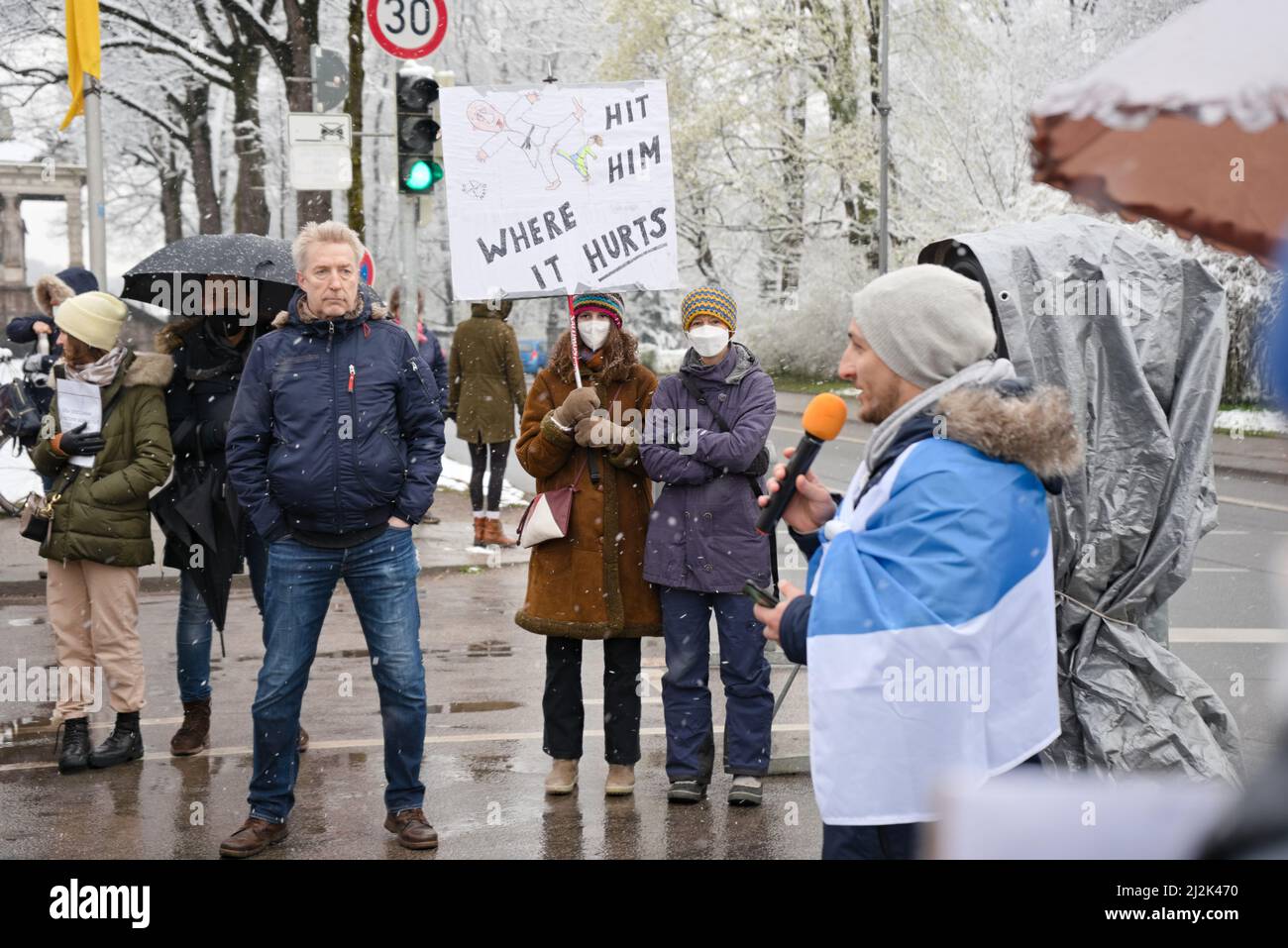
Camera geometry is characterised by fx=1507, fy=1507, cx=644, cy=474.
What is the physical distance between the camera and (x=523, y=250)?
6273mm

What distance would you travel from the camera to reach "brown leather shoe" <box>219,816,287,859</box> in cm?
504

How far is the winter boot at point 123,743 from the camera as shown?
6.27 meters

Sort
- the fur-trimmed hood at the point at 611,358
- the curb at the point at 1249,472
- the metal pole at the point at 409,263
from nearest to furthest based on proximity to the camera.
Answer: the fur-trimmed hood at the point at 611,358, the metal pole at the point at 409,263, the curb at the point at 1249,472

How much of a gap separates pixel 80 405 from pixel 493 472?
6578 millimetres

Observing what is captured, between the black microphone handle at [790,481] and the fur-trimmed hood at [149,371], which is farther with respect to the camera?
the fur-trimmed hood at [149,371]

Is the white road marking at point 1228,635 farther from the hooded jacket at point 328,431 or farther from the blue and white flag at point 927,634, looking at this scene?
the blue and white flag at point 927,634

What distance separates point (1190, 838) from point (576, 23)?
34.8 metres

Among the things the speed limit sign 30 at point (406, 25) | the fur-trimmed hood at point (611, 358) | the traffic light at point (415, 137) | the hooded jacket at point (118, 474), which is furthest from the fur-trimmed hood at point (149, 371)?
the speed limit sign 30 at point (406, 25)

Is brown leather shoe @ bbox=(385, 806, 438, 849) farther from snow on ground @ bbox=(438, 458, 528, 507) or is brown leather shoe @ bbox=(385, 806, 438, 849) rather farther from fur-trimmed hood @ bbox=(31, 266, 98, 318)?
snow on ground @ bbox=(438, 458, 528, 507)

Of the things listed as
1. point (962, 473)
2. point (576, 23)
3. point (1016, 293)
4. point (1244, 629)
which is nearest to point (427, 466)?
point (1016, 293)

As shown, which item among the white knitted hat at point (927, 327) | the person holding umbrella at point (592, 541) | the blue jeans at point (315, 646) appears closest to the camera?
the white knitted hat at point (927, 327)

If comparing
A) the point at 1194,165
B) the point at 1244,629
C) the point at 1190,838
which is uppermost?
the point at 1194,165

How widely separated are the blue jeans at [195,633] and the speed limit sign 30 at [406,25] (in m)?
5.20

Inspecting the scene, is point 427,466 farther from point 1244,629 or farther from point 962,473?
point 1244,629
